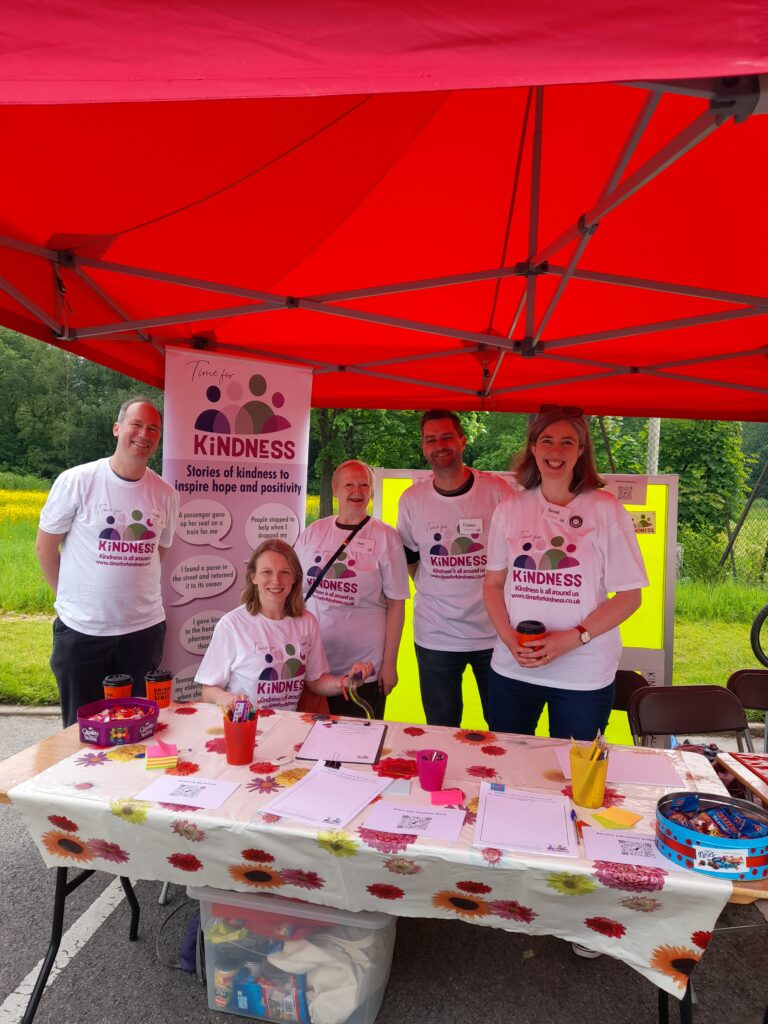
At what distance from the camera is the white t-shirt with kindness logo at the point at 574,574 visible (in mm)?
2191

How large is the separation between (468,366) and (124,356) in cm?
177

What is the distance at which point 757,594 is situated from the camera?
741cm

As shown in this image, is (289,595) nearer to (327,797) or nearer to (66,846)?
A: (327,797)

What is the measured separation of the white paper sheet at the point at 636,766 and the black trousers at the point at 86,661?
1.75 m

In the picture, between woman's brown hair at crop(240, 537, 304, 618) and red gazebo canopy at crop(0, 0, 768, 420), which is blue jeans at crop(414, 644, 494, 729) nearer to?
woman's brown hair at crop(240, 537, 304, 618)

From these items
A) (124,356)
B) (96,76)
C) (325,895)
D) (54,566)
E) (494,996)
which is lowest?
(494,996)

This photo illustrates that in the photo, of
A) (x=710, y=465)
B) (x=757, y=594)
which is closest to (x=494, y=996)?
(x=757, y=594)

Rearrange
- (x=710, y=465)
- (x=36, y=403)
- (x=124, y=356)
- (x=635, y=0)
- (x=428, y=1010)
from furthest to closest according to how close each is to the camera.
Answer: (x=710, y=465), (x=36, y=403), (x=124, y=356), (x=428, y=1010), (x=635, y=0)

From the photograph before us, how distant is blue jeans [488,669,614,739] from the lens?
7.25 ft

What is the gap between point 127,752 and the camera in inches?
75.5

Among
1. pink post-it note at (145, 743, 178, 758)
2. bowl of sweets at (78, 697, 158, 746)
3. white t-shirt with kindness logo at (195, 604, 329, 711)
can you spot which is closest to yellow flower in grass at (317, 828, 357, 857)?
pink post-it note at (145, 743, 178, 758)

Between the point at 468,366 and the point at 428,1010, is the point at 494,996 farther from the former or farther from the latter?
the point at 468,366

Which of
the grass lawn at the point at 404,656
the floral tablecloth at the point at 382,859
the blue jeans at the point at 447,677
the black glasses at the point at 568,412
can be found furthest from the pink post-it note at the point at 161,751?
the grass lawn at the point at 404,656

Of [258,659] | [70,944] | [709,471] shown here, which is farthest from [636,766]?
[709,471]
